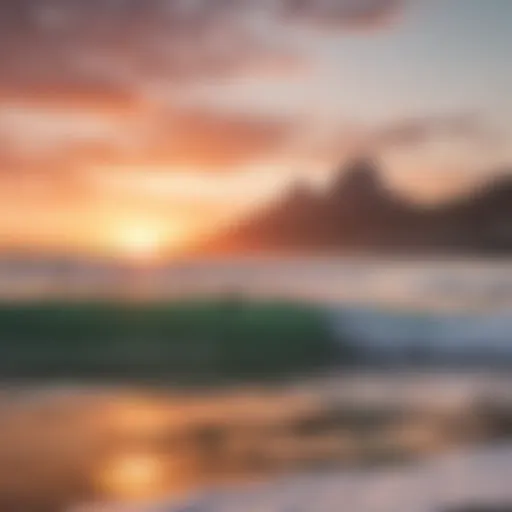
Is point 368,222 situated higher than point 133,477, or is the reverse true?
point 368,222

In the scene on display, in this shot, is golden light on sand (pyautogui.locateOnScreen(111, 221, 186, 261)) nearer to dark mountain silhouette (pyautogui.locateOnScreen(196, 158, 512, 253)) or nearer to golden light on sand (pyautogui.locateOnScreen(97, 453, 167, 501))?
dark mountain silhouette (pyautogui.locateOnScreen(196, 158, 512, 253))

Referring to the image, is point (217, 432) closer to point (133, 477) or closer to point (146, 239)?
point (133, 477)

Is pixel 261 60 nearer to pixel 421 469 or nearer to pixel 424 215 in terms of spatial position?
pixel 424 215

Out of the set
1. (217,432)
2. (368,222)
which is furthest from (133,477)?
(368,222)

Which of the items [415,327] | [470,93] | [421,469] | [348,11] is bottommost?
[421,469]

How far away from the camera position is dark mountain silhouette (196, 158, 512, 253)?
102cm

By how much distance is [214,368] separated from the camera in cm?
101

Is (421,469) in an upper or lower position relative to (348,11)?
lower

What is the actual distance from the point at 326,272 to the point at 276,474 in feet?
0.71

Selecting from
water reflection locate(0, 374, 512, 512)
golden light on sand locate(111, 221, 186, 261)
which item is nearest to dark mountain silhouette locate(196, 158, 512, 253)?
golden light on sand locate(111, 221, 186, 261)

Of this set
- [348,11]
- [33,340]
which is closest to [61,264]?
[33,340]

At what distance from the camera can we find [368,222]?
1.03 meters

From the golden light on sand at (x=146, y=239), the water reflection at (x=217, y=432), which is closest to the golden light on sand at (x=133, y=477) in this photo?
the water reflection at (x=217, y=432)

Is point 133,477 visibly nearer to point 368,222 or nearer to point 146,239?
point 146,239
